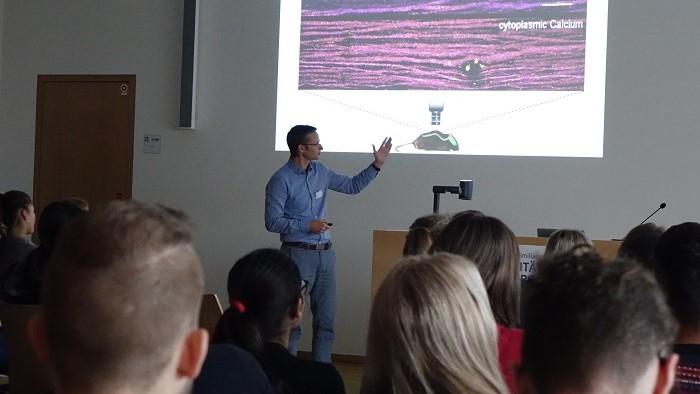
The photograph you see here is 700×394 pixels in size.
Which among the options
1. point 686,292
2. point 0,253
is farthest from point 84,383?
point 0,253

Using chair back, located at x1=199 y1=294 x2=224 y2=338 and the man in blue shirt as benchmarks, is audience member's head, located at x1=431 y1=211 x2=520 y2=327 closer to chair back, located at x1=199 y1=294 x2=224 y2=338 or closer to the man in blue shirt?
chair back, located at x1=199 y1=294 x2=224 y2=338

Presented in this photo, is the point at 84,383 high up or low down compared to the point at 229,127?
down

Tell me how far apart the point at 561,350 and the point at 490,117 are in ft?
17.0

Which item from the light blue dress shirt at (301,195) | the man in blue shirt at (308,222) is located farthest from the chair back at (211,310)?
the light blue dress shirt at (301,195)

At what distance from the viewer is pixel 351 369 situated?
20.0 ft

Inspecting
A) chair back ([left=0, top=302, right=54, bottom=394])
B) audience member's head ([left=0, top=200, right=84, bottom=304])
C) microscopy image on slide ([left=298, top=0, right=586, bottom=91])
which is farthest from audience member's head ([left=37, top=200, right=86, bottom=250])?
microscopy image on slide ([left=298, top=0, right=586, bottom=91])

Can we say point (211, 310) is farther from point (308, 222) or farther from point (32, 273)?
point (308, 222)

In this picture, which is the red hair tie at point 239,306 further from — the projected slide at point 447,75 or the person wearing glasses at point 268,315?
the projected slide at point 447,75

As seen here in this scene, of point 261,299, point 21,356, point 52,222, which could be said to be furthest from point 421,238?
point 21,356

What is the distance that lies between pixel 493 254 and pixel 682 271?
2.20 feet

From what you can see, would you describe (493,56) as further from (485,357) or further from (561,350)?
(561,350)

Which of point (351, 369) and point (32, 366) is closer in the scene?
point (32, 366)

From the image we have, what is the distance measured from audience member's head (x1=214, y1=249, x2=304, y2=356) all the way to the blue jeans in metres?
3.11

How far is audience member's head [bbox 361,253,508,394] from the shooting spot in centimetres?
157
